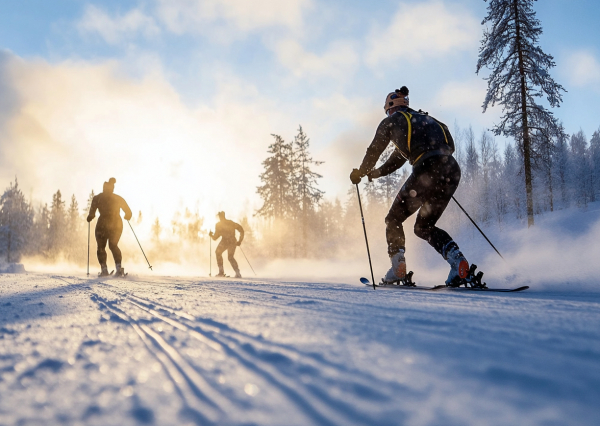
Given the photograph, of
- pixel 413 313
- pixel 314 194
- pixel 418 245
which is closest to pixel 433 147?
pixel 413 313

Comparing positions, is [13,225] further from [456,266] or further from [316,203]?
[456,266]

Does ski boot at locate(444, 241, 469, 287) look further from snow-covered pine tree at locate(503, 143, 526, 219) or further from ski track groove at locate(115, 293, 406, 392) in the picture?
snow-covered pine tree at locate(503, 143, 526, 219)

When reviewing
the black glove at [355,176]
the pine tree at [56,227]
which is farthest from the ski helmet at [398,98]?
the pine tree at [56,227]

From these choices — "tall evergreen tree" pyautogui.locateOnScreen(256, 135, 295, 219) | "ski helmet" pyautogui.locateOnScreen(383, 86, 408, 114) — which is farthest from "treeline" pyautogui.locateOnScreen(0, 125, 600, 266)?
"ski helmet" pyautogui.locateOnScreen(383, 86, 408, 114)

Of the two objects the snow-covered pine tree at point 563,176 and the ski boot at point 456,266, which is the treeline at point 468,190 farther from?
the ski boot at point 456,266

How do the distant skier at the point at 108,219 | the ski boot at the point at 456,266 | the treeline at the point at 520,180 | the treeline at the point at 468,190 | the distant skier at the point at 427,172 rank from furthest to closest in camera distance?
the treeline at the point at 520,180 < the treeline at the point at 468,190 < the distant skier at the point at 108,219 < the distant skier at the point at 427,172 < the ski boot at the point at 456,266

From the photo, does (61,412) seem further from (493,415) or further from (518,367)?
(518,367)

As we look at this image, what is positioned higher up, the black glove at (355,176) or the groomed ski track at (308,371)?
the black glove at (355,176)

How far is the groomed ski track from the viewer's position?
54 cm

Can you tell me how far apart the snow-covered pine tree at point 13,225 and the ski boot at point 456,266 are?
53896 mm

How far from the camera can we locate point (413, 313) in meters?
1.49

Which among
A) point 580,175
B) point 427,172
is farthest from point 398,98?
point 580,175

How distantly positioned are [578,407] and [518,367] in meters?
0.20

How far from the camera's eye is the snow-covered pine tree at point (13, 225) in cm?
4234
